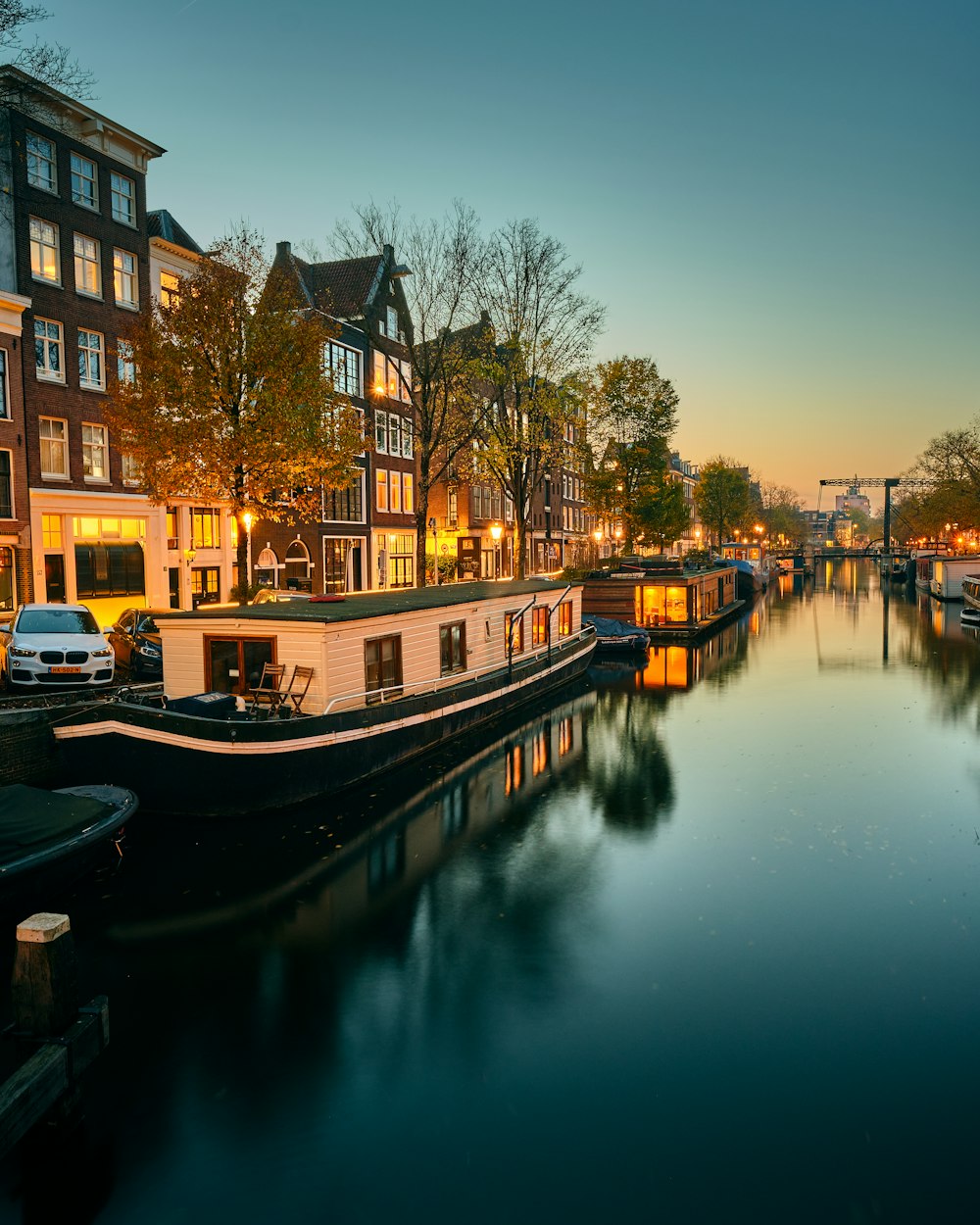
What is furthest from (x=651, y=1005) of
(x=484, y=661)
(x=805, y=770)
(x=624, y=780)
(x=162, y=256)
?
(x=162, y=256)

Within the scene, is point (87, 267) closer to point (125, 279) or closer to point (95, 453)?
point (125, 279)

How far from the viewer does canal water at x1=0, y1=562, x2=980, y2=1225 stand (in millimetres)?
7141

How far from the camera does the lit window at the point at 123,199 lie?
33812 millimetres

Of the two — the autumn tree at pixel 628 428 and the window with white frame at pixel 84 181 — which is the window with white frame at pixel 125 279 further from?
the autumn tree at pixel 628 428

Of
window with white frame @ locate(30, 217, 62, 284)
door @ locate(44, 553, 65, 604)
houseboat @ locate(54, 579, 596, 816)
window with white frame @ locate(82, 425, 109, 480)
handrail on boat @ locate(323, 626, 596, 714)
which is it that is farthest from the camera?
window with white frame @ locate(82, 425, 109, 480)

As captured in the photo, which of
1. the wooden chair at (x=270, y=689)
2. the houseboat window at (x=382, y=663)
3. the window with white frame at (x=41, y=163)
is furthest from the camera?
the window with white frame at (x=41, y=163)

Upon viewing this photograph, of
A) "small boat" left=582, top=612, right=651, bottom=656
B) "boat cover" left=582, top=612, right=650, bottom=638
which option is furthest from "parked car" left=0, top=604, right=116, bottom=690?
"small boat" left=582, top=612, right=651, bottom=656

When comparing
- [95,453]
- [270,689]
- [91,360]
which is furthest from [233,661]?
[91,360]

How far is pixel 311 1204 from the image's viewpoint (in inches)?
271

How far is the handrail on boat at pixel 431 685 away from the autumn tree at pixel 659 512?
1033 inches

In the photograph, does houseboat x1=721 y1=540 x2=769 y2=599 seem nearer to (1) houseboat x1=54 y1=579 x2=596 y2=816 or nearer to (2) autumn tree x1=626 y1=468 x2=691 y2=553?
(2) autumn tree x1=626 y1=468 x2=691 y2=553

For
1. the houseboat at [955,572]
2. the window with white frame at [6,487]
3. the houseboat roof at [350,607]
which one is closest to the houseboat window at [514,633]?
the houseboat roof at [350,607]

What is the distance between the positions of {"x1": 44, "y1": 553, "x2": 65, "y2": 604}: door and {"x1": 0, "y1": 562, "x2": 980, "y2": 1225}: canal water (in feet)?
63.2

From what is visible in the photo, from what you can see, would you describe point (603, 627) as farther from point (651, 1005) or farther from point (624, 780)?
point (651, 1005)
